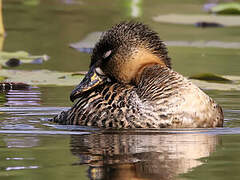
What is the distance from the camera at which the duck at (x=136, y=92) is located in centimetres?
687

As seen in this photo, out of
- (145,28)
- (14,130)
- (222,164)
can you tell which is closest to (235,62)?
(145,28)

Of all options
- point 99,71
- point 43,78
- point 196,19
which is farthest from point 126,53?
point 196,19

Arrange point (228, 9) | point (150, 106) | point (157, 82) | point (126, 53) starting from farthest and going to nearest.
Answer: point (228, 9), point (126, 53), point (157, 82), point (150, 106)

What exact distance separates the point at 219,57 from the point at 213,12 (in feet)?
22.3

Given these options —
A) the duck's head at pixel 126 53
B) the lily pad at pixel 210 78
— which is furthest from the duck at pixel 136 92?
the lily pad at pixel 210 78

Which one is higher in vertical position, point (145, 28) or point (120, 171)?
point (145, 28)

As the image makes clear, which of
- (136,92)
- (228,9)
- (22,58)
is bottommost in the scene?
(136,92)

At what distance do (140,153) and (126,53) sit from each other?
185cm

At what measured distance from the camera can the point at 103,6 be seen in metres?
22.6

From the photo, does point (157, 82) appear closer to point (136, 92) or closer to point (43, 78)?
point (136, 92)

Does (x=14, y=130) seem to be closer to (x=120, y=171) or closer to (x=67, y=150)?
(x=67, y=150)

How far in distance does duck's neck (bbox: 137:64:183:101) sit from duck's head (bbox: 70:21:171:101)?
14 centimetres

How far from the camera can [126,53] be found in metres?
7.45

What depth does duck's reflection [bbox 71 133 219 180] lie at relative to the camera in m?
5.12
